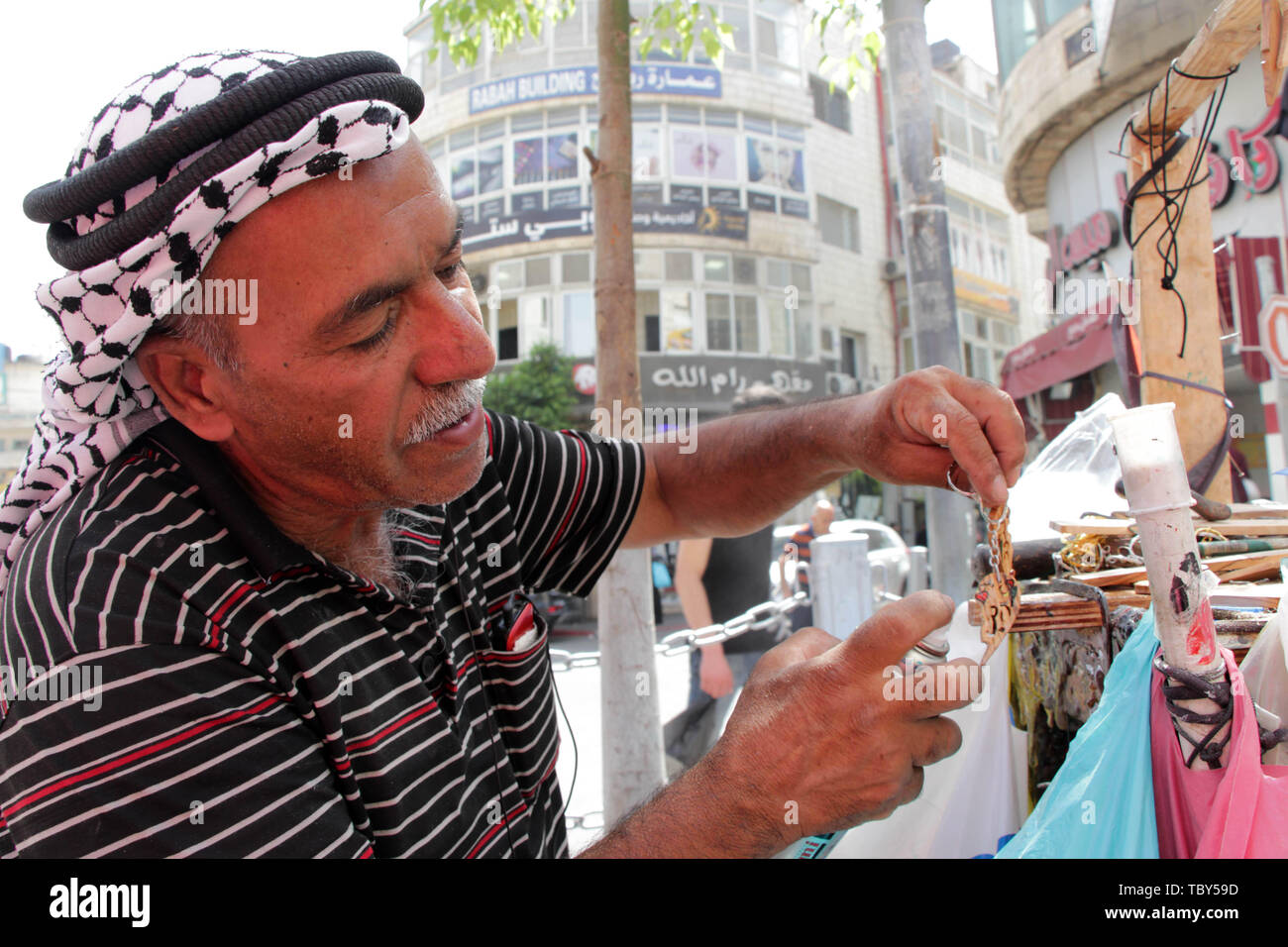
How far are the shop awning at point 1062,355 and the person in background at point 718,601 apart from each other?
5.72 m

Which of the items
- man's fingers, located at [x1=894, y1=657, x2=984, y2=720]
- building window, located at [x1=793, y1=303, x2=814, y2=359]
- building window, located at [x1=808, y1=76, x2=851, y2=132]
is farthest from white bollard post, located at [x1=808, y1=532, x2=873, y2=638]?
Result: building window, located at [x1=808, y1=76, x2=851, y2=132]

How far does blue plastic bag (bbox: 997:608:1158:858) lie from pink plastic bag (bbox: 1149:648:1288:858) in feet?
0.07

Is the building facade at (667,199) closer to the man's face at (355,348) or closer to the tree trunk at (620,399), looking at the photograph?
the tree trunk at (620,399)

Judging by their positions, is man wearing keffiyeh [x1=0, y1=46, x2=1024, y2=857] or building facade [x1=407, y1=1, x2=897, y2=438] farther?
building facade [x1=407, y1=1, x2=897, y2=438]

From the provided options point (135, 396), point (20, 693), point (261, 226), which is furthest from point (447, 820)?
point (261, 226)

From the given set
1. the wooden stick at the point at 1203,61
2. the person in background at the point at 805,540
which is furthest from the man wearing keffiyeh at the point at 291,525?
the person in background at the point at 805,540

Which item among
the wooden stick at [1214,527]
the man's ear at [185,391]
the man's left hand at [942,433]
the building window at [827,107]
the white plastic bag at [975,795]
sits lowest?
the white plastic bag at [975,795]

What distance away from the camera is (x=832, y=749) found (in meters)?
1.10

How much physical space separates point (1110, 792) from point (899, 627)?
1.32ft

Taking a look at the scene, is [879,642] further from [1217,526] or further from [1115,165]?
[1115,165]

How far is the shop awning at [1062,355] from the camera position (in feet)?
29.6

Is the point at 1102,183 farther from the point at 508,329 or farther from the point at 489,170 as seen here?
the point at 489,170

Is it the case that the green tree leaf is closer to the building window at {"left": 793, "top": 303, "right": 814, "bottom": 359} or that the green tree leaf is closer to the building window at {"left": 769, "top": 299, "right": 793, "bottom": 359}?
the building window at {"left": 769, "top": 299, "right": 793, "bottom": 359}

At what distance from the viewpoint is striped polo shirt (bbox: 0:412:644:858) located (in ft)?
3.17
